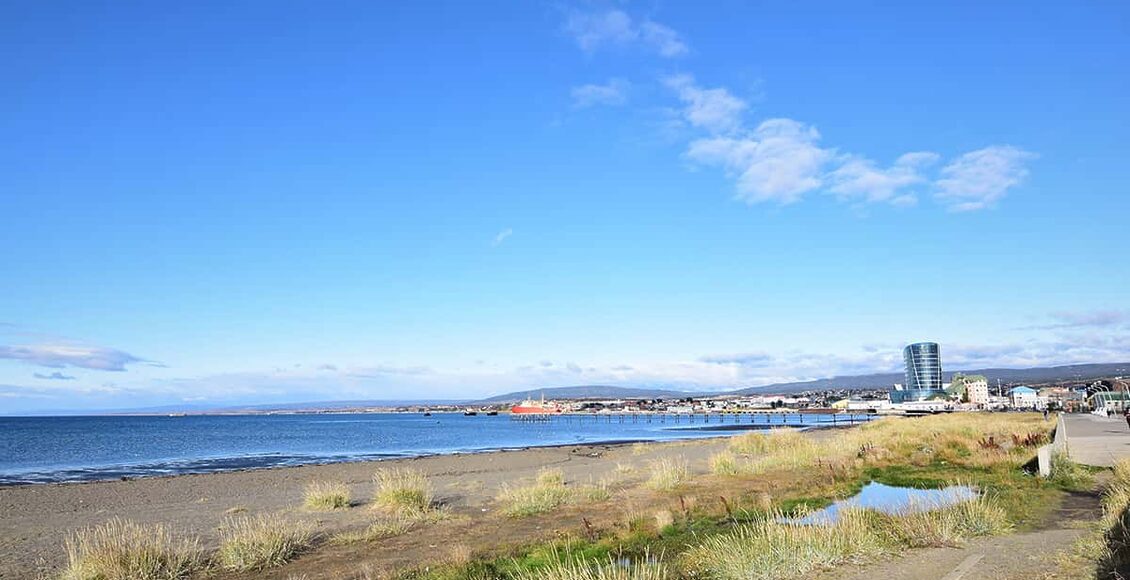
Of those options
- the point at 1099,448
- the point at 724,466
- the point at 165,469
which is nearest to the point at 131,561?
the point at 724,466

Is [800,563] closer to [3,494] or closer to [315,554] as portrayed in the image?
[315,554]

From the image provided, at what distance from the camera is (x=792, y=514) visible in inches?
639

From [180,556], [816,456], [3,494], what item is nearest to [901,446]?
[816,456]

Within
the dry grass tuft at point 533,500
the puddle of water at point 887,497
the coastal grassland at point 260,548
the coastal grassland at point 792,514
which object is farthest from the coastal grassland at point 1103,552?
the coastal grassland at point 260,548

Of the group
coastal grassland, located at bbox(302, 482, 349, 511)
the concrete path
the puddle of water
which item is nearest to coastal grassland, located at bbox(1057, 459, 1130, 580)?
the puddle of water

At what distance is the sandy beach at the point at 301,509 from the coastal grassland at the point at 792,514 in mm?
1782

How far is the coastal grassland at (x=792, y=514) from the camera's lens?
10.0 meters

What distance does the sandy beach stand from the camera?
14.1 metres

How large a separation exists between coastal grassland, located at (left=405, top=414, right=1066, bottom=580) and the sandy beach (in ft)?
5.85

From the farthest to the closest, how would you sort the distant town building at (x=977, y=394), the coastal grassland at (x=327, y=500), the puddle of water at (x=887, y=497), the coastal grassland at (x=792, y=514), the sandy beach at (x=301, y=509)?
the distant town building at (x=977, y=394), the coastal grassland at (x=327, y=500), the puddle of water at (x=887, y=497), the sandy beach at (x=301, y=509), the coastal grassland at (x=792, y=514)

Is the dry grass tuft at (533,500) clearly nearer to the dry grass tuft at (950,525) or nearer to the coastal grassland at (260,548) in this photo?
the coastal grassland at (260,548)

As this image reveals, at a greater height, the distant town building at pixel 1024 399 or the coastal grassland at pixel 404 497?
the coastal grassland at pixel 404 497

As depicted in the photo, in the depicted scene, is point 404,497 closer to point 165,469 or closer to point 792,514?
point 792,514

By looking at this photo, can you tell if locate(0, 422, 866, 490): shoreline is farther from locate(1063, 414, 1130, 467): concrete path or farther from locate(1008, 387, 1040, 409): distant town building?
locate(1008, 387, 1040, 409): distant town building
